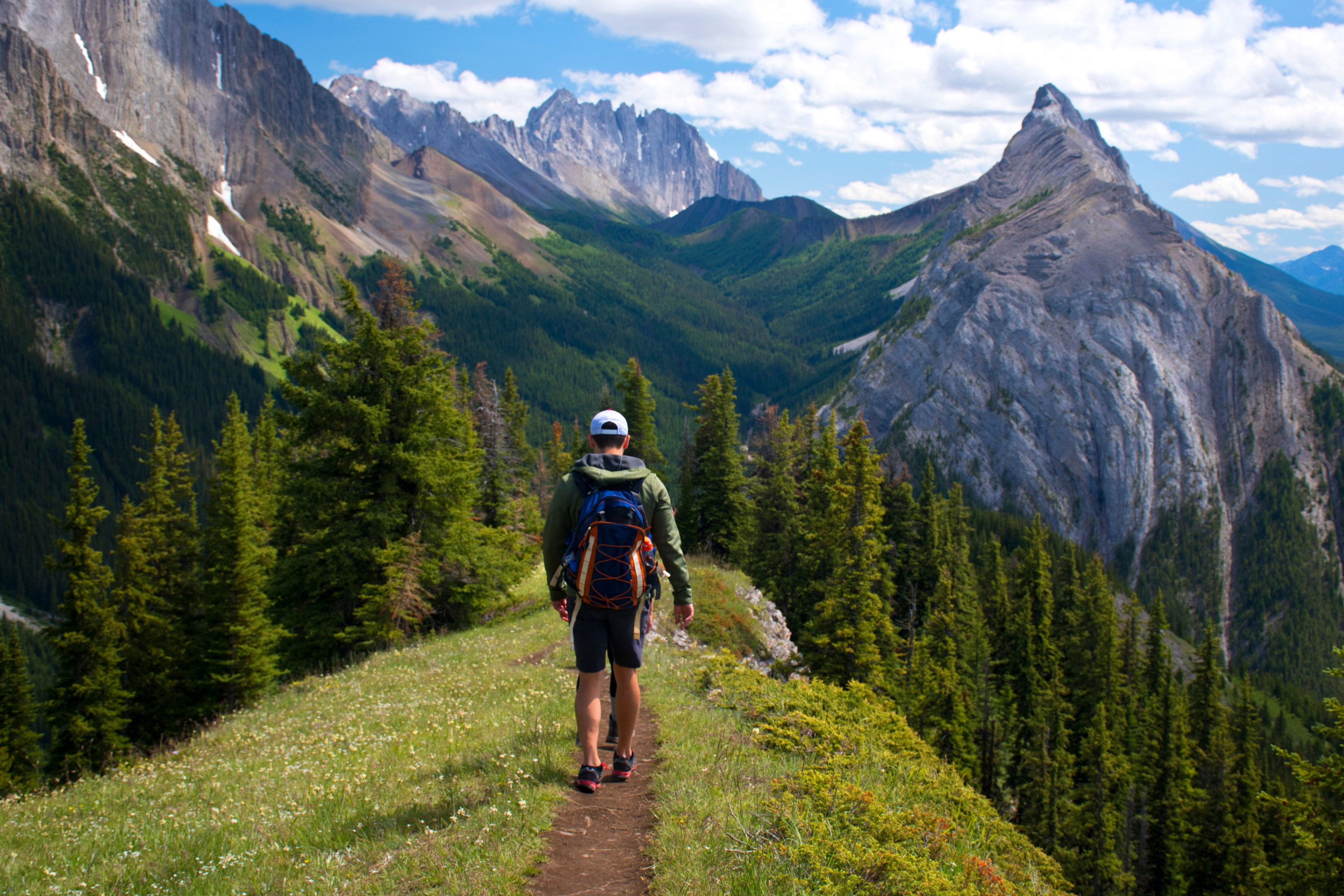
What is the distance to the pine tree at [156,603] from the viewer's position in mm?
30578

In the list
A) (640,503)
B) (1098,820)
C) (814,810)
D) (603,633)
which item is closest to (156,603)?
(603,633)

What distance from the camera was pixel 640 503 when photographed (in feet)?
22.3

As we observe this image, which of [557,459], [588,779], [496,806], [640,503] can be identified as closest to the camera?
[496,806]

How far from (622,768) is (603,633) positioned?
1.72m

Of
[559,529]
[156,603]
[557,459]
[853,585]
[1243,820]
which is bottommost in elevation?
[1243,820]

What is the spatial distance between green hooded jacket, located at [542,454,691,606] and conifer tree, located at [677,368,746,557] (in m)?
36.7

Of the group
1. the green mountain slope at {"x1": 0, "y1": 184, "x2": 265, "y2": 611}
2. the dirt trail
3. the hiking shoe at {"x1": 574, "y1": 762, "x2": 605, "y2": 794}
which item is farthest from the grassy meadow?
the green mountain slope at {"x1": 0, "y1": 184, "x2": 265, "y2": 611}

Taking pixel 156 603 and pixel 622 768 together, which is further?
pixel 156 603

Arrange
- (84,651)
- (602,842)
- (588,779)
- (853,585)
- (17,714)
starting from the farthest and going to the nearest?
(17,714), (853,585), (84,651), (588,779), (602,842)

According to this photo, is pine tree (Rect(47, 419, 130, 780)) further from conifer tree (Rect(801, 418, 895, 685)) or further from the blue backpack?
the blue backpack

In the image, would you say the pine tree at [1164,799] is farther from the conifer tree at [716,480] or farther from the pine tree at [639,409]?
the pine tree at [639,409]

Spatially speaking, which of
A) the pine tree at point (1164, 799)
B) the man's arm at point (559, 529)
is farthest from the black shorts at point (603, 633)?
the pine tree at point (1164, 799)

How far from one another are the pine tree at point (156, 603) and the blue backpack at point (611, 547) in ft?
103

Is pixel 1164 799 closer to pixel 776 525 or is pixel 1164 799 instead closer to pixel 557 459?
pixel 776 525
